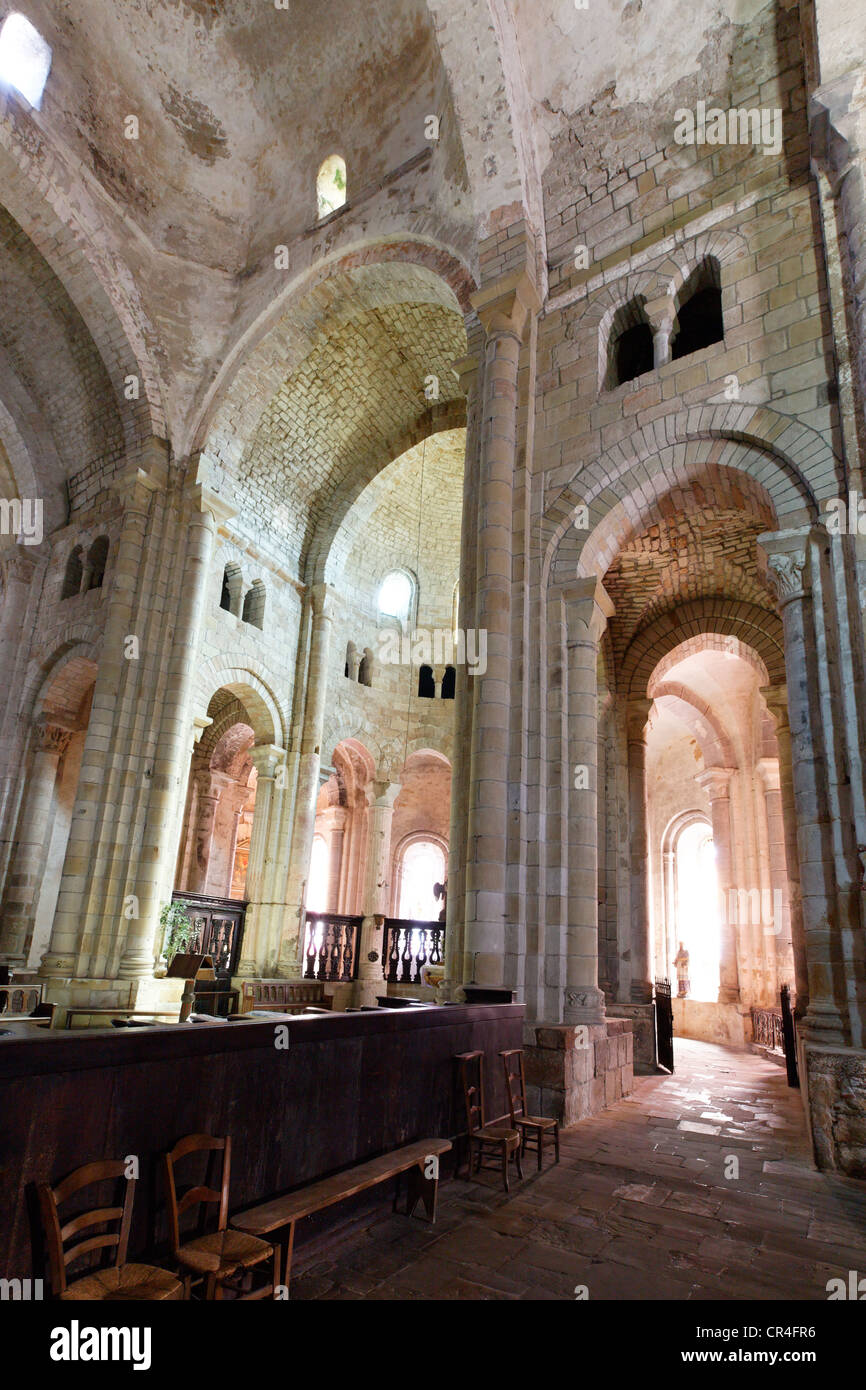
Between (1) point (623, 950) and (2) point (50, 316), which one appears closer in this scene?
(1) point (623, 950)

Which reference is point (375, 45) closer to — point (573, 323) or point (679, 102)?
point (679, 102)

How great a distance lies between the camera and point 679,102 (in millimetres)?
8930

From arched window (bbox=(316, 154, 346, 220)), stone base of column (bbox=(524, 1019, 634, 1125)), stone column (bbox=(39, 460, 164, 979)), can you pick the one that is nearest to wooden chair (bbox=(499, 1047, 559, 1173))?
stone base of column (bbox=(524, 1019, 634, 1125))

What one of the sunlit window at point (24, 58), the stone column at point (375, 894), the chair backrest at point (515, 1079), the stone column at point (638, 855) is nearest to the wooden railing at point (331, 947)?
the stone column at point (375, 894)

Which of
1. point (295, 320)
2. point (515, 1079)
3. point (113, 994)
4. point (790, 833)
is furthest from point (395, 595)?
point (515, 1079)

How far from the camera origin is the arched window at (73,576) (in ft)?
47.6

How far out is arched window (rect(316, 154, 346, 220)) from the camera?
1318cm

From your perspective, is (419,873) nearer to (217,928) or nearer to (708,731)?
(708,731)

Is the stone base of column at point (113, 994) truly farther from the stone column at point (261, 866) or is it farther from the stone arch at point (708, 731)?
the stone arch at point (708, 731)

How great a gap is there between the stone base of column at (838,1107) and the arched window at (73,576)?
13.9 meters

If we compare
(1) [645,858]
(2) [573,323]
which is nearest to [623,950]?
(1) [645,858]

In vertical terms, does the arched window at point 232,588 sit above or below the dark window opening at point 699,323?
below

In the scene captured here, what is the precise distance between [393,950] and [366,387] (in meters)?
11.2

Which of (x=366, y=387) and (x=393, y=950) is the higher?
(x=366, y=387)
